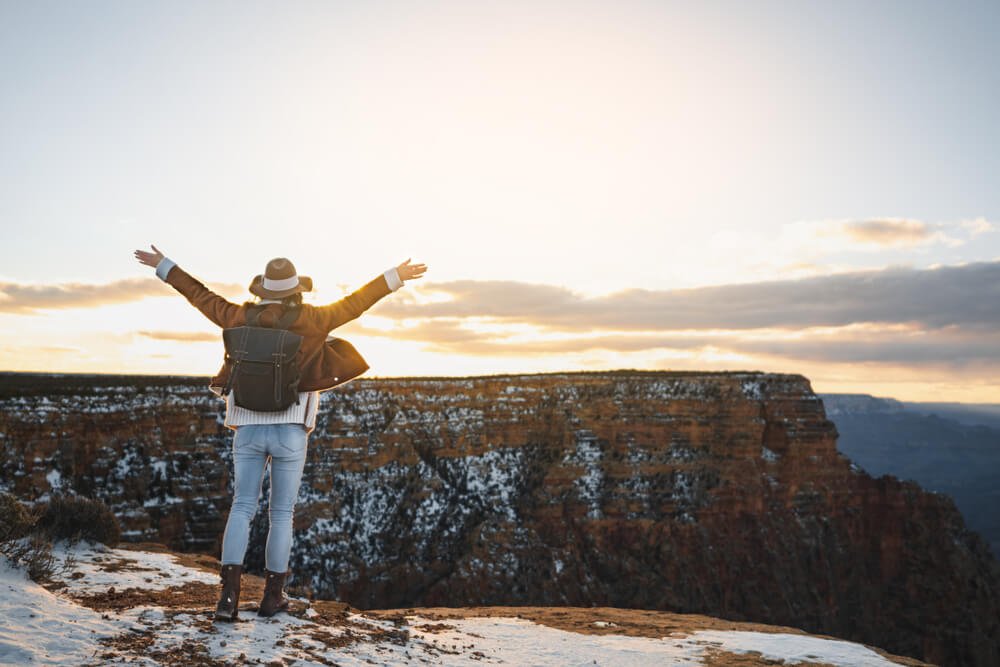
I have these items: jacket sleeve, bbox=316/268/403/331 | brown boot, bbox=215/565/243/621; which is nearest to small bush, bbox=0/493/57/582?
brown boot, bbox=215/565/243/621

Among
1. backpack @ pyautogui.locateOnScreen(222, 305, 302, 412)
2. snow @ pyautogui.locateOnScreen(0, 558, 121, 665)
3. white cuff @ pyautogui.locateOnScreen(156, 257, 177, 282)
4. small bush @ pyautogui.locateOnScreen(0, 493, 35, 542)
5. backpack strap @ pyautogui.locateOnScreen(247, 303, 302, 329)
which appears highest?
white cuff @ pyautogui.locateOnScreen(156, 257, 177, 282)

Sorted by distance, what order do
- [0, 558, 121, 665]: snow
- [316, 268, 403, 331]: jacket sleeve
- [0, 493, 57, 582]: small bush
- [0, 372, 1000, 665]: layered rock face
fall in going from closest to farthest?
[0, 558, 121, 665]: snow < [316, 268, 403, 331]: jacket sleeve < [0, 493, 57, 582]: small bush < [0, 372, 1000, 665]: layered rock face

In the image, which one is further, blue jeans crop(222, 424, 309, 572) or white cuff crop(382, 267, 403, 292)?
white cuff crop(382, 267, 403, 292)

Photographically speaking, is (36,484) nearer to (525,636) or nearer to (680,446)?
(525,636)

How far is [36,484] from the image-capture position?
26.1 metres

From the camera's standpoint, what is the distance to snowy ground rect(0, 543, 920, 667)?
5121mm

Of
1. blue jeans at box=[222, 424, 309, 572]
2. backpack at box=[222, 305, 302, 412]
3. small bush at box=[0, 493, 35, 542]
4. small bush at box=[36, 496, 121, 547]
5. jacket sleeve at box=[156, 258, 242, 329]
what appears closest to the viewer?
backpack at box=[222, 305, 302, 412]

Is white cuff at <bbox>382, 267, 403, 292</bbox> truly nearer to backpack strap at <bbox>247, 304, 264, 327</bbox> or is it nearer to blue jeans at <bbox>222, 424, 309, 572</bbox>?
backpack strap at <bbox>247, 304, 264, 327</bbox>

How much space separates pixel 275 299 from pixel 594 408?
3763cm

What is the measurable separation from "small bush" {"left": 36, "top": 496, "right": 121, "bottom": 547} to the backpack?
19.0ft

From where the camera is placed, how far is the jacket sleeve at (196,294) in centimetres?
611

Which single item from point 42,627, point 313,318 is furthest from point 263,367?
point 42,627

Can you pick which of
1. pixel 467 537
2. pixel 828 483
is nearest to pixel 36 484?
pixel 467 537

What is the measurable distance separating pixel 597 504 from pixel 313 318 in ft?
120
